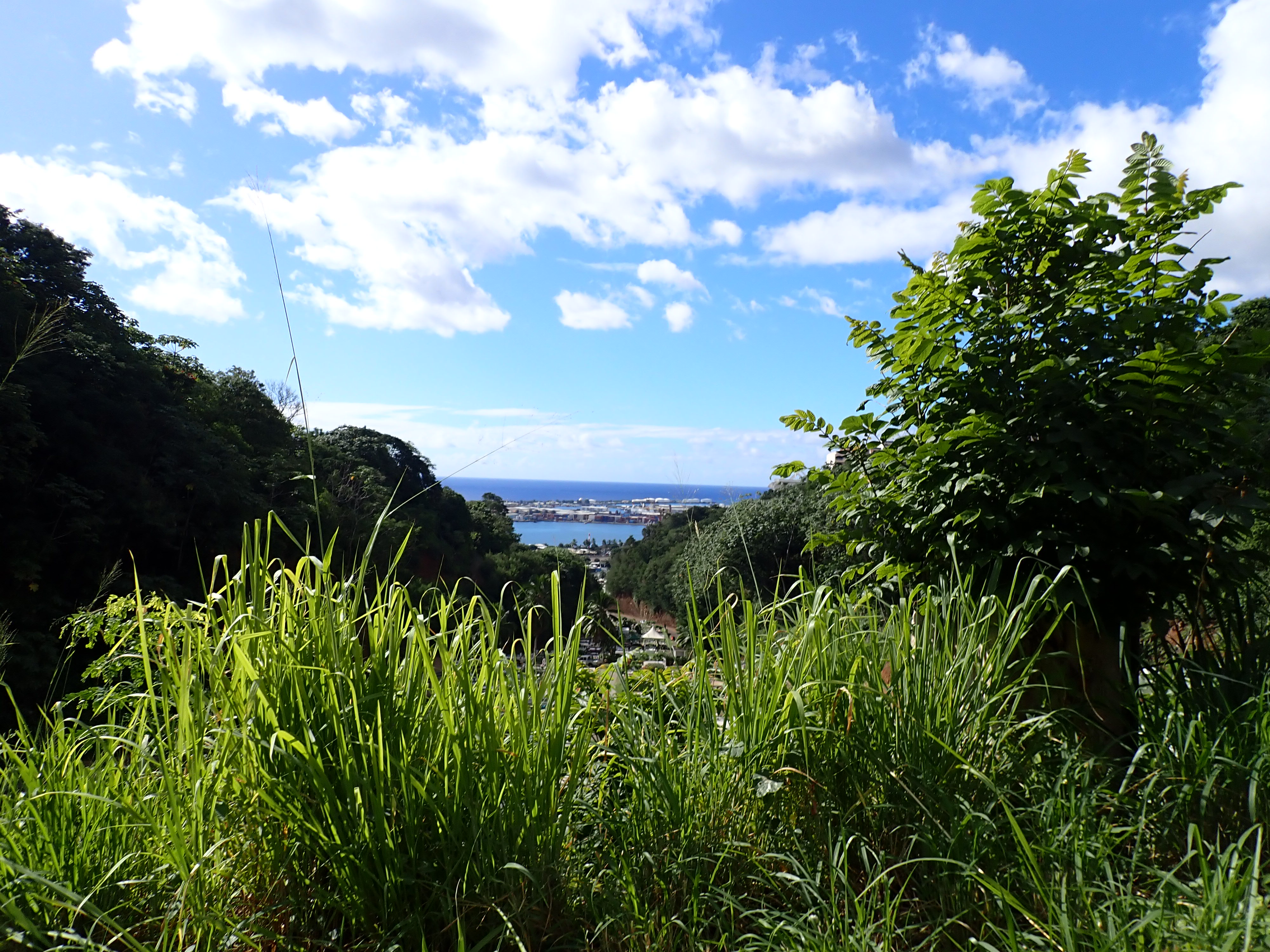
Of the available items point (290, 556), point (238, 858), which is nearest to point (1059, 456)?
point (238, 858)

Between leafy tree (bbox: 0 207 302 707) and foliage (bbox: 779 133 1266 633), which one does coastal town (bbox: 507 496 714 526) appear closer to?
foliage (bbox: 779 133 1266 633)

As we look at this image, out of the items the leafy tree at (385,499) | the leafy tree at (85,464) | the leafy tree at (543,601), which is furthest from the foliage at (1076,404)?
the leafy tree at (85,464)

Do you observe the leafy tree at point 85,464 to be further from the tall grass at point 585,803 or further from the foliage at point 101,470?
the tall grass at point 585,803

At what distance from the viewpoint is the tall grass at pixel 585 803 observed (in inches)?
49.3

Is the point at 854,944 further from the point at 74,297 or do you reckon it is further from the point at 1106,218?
the point at 74,297

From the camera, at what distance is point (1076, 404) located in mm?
2141

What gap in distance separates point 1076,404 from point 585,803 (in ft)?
5.84

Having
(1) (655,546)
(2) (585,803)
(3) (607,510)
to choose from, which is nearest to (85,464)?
(3) (607,510)

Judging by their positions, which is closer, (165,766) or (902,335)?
(165,766)

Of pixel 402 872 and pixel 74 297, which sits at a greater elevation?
pixel 74 297

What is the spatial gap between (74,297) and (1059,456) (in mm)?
22291

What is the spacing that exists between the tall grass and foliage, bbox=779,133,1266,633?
0.41 m

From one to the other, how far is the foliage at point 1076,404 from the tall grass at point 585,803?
413 millimetres

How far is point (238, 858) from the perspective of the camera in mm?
1363
